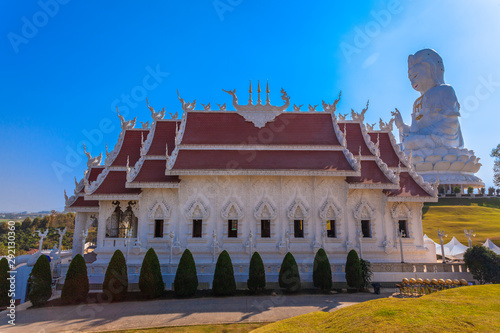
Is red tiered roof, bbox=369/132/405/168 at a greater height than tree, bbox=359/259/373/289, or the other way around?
red tiered roof, bbox=369/132/405/168

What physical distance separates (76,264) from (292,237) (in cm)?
978

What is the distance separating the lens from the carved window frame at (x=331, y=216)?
15.5 m

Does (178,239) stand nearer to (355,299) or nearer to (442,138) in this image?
(355,299)

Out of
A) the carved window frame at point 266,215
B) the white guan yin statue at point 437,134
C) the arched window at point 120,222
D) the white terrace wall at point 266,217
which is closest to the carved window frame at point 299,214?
the white terrace wall at point 266,217

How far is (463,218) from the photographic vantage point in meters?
34.5

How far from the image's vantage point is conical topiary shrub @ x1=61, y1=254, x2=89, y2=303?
11.8m

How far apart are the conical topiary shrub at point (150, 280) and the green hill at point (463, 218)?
25.4 m

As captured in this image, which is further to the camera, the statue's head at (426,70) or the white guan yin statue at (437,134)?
the statue's head at (426,70)

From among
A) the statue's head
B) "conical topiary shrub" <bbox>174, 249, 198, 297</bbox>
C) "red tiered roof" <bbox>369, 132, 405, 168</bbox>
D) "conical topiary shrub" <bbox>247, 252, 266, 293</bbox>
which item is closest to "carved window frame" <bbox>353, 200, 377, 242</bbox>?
"red tiered roof" <bbox>369, 132, 405, 168</bbox>

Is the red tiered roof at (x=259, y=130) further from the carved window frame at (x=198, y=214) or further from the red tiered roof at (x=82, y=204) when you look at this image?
the red tiered roof at (x=82, y=204)

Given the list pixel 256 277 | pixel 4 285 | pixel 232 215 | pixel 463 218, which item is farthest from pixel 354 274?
pixel 463 218

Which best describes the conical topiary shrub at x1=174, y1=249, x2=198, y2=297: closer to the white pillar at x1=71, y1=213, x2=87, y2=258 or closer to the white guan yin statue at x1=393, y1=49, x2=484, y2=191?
the white pillar at x1=71, y1=213, x2=87, y2=258

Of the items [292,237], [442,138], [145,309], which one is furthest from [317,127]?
[442,138]

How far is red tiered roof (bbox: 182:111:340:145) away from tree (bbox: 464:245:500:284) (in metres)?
8.18
